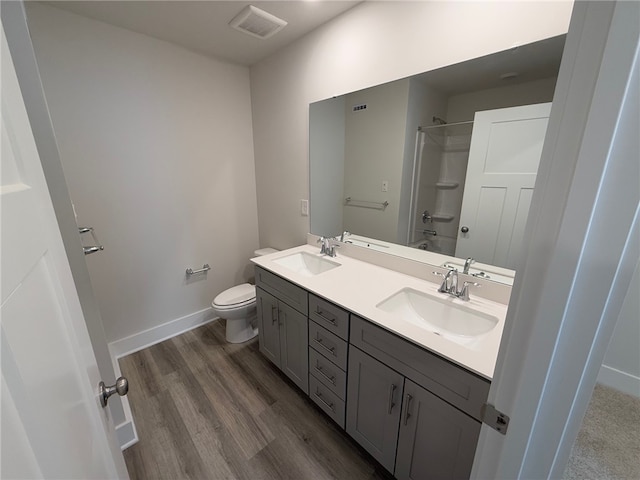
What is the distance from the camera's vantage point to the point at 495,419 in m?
0.53

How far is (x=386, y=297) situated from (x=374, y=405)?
513 mm

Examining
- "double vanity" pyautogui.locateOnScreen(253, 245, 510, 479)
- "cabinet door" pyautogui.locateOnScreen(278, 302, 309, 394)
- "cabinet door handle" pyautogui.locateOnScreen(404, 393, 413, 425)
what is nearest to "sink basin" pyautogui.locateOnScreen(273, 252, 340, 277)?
"double vanity" pyautogui.locateOnScreen(253, 245, 510, 479)

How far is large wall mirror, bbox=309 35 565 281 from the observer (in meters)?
1.17

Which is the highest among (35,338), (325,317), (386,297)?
(35,338)

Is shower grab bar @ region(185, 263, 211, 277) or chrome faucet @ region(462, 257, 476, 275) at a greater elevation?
chrome faucet @ region(462, 257, 476, 275)

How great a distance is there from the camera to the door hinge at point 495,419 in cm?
52

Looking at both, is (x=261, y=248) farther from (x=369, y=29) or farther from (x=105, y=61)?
(x=369, y=29)

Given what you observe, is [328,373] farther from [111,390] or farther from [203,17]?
[203,17]

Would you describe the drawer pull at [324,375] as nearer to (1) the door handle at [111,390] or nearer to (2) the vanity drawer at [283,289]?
(2) the vanity drawer at [283,289]

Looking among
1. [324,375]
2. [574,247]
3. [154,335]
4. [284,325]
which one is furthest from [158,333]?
[574,247]

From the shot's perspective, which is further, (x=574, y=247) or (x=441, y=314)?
(x=441, y=314)

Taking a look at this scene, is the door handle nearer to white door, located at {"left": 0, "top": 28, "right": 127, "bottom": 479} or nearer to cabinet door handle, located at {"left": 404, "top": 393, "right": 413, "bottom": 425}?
white door, located at {"left": 0, "top": 28, "right": 127, "bottom": 479}

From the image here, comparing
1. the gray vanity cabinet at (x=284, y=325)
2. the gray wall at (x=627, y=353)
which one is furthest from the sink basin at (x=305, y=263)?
the gray wall at (x=627, y=353)

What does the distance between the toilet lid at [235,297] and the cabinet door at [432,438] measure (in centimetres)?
148
